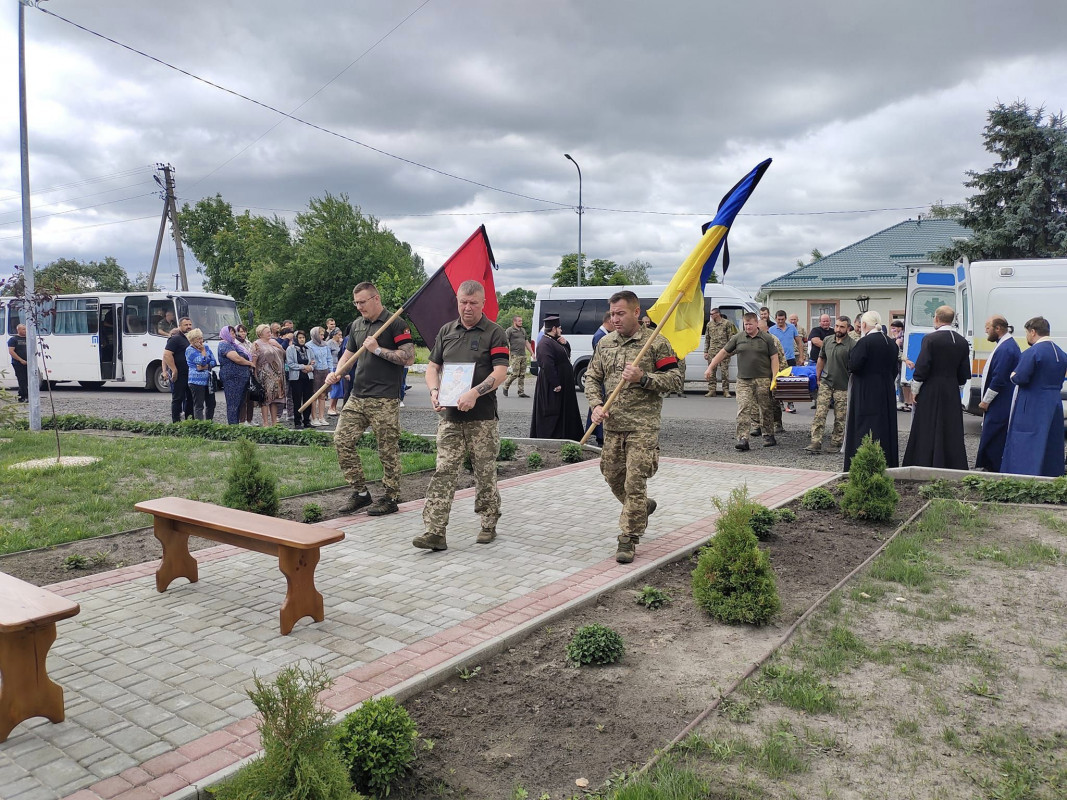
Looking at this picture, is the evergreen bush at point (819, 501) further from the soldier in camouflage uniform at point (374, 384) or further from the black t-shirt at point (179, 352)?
the black t-shirt at point (179, 352)

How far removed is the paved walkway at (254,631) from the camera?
310 centimetres

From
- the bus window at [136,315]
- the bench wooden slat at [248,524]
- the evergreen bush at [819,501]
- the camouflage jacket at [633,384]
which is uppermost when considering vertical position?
the bus window at [136,315]

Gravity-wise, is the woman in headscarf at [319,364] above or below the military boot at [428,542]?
above

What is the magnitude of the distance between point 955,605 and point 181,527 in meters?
5.04

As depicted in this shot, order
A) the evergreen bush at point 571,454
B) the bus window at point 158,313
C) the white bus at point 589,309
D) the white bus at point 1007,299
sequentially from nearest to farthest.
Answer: the evergreen bush at point 571,454, the white bus at point 1007,299, the white bus at point 589,309, the bus window at point 158,313

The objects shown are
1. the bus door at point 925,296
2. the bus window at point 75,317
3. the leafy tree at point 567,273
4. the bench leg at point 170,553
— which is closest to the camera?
the bench leg at point 170,553

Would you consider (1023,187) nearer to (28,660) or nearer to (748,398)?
(748,398)

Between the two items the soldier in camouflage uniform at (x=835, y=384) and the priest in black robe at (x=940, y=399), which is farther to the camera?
the soldier in camouflage uniform at (x=835, y=384)

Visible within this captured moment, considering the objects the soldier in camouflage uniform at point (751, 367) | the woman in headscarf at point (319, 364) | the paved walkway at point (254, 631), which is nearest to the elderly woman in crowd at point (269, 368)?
the woman in headscarf at point (319, 364)

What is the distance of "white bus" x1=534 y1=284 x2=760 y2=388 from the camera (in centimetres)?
2022

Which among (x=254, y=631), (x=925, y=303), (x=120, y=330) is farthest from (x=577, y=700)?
(x=120, y=330)

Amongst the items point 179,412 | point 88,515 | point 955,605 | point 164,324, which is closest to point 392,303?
point 164,324

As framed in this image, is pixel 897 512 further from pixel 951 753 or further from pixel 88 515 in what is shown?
pixel 88 515

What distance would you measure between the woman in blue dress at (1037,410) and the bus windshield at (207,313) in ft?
65.7
